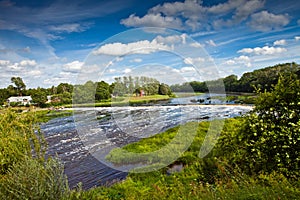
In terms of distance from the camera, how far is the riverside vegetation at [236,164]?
218 inches

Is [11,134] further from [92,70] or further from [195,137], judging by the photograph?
[195,137]

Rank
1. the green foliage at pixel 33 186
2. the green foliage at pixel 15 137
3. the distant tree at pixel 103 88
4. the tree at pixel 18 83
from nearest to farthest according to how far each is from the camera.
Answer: the green foliage at pixel 33 186
the green foliage at pixel 15 137
the distant tree at pixel 103 88
the tree at pixel 18 83

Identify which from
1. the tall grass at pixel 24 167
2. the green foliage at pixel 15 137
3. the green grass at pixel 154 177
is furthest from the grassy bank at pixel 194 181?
the green foliage at pixel 15 137

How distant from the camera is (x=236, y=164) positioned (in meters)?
6.80

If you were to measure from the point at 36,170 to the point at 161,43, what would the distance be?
653cm

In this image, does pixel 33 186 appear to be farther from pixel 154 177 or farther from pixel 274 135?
pixel 154 177

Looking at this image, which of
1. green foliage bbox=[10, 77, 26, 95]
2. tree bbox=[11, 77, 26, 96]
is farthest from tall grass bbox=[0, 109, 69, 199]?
green foliage bbox=[10, 77, 26, 95]

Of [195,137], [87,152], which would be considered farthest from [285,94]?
[87,152]

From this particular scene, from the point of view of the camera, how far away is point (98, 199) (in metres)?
7.84

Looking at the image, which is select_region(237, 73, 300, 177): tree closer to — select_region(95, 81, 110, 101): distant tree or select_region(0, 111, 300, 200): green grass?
select_region(0, 111, 300, 200): green grass

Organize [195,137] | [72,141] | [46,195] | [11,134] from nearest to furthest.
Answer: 1. [46,195]
2. [11,134]
3. [195,137]
4. [72,141]

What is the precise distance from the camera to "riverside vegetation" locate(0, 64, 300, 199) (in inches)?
218

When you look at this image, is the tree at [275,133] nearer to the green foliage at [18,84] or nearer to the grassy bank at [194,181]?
the grassy bank at [194,181]

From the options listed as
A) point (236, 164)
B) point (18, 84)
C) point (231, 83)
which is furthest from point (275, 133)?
point (18, 84)
